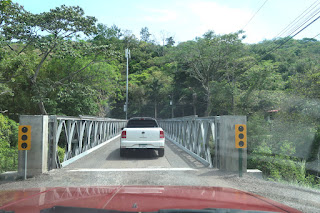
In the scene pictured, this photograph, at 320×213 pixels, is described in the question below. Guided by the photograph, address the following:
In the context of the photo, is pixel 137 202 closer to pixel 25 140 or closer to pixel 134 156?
pixel 25 140

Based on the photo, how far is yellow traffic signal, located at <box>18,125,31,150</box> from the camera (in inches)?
234

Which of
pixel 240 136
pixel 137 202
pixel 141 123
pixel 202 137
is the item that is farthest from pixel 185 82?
pixel 137 202

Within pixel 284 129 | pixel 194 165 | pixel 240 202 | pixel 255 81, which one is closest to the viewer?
pixel 240 202

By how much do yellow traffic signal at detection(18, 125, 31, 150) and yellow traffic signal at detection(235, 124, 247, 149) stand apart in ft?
16.5

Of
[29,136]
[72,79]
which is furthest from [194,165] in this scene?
[72,79]

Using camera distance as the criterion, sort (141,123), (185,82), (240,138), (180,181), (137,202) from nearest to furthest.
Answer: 1. (137,202)
2. (180,181)
3. (240,138)
4. (141,123)
5. (185,82)

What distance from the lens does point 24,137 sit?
19.7 ft

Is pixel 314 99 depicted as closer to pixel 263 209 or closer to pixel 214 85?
pixel 263 209

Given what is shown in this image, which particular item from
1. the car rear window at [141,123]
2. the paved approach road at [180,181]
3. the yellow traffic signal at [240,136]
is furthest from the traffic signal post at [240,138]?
the car rear window at [141,123]

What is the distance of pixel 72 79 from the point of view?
76.4 ft

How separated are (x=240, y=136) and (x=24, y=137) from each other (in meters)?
5.22

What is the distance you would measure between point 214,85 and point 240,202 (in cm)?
3300

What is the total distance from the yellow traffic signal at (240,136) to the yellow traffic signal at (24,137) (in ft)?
16.5

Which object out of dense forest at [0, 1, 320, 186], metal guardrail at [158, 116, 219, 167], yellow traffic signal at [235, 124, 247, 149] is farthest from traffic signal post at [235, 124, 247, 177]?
dense forest at [0, 1, 320, 186]
